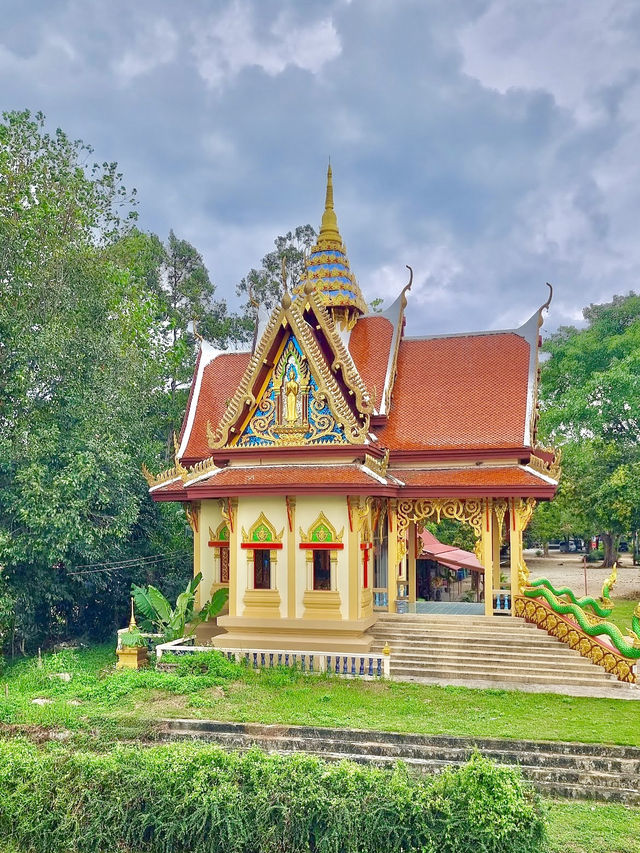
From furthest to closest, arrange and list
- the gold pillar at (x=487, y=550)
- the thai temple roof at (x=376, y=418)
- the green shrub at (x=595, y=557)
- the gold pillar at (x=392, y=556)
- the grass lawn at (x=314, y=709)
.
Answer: the green shrub at (x=595, y=557)
the gold pillar at (x=392, y=556)
the gold pillar at (x=487, y=550)
the thai temple roof at (x=376, y=418)
the grass lawn at (x=314, y=709)

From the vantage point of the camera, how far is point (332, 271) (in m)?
18.1

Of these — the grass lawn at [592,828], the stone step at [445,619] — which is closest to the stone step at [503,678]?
the stone step at [445,619]

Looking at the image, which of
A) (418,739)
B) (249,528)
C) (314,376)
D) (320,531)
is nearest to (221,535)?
(249,528)

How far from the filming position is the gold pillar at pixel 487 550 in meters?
13.7

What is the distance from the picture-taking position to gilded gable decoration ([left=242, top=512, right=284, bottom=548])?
13.4 m

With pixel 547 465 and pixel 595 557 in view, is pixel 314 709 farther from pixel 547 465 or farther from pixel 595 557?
pixel 595 557

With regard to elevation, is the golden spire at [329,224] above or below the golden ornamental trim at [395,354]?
above

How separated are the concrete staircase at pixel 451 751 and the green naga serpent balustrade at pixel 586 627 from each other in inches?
122

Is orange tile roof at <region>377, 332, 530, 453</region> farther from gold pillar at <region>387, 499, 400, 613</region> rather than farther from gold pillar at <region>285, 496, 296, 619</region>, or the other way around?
gold pillar at <region>285, 496, 296, 619</region>

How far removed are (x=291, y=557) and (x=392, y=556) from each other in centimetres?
208

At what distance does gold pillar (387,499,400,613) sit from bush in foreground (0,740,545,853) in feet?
22.2

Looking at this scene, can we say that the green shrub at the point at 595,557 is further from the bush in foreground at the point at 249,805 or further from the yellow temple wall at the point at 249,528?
the bush in foreground at the point at 249,805

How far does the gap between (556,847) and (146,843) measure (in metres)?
4.09

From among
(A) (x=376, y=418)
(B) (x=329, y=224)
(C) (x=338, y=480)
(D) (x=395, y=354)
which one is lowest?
(C) (x=338, y=480)
